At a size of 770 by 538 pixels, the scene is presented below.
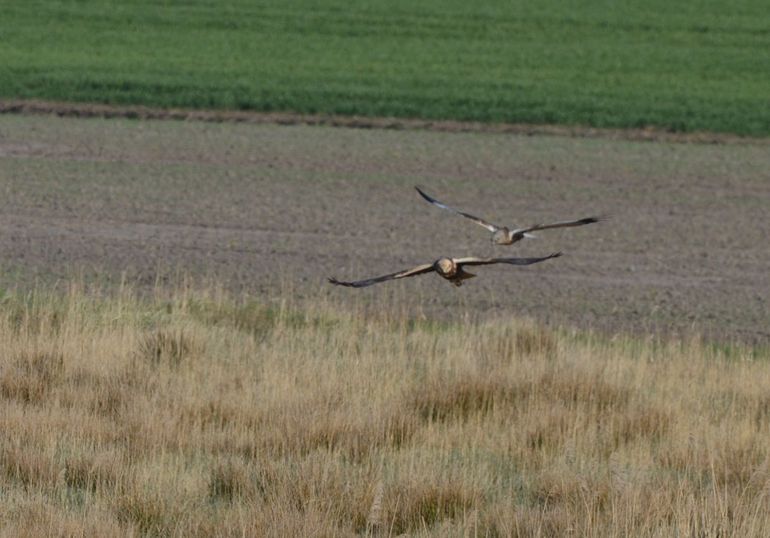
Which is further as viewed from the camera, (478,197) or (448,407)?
(478,197)

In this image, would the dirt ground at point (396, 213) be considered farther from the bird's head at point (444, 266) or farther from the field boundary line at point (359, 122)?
the bird's head at point (444, 266)

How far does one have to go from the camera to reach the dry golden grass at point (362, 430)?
5.64 m

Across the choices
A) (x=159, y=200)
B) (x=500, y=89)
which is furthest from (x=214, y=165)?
(x=500, y=89)

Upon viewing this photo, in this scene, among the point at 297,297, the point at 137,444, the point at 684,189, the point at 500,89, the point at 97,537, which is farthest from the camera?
the point at 500,89

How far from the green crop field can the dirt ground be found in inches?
80.3

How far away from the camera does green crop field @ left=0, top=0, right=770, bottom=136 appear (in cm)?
2370

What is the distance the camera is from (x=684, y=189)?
1759 centimetres

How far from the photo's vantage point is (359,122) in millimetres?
22328

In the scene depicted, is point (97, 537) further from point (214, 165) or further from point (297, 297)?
point (214, 165)

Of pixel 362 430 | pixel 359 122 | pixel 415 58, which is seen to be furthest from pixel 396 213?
pixel 415 58

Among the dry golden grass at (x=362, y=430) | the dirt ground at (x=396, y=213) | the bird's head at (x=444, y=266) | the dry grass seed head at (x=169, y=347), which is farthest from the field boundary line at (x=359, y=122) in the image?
the bird's head at (x=444, y=266)

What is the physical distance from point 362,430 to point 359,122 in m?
15.7

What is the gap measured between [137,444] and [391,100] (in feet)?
58.4

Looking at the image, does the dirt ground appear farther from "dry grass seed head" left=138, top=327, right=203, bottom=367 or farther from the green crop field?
"dry grass seed head" left=138, top=327, right=203, bottom=367
